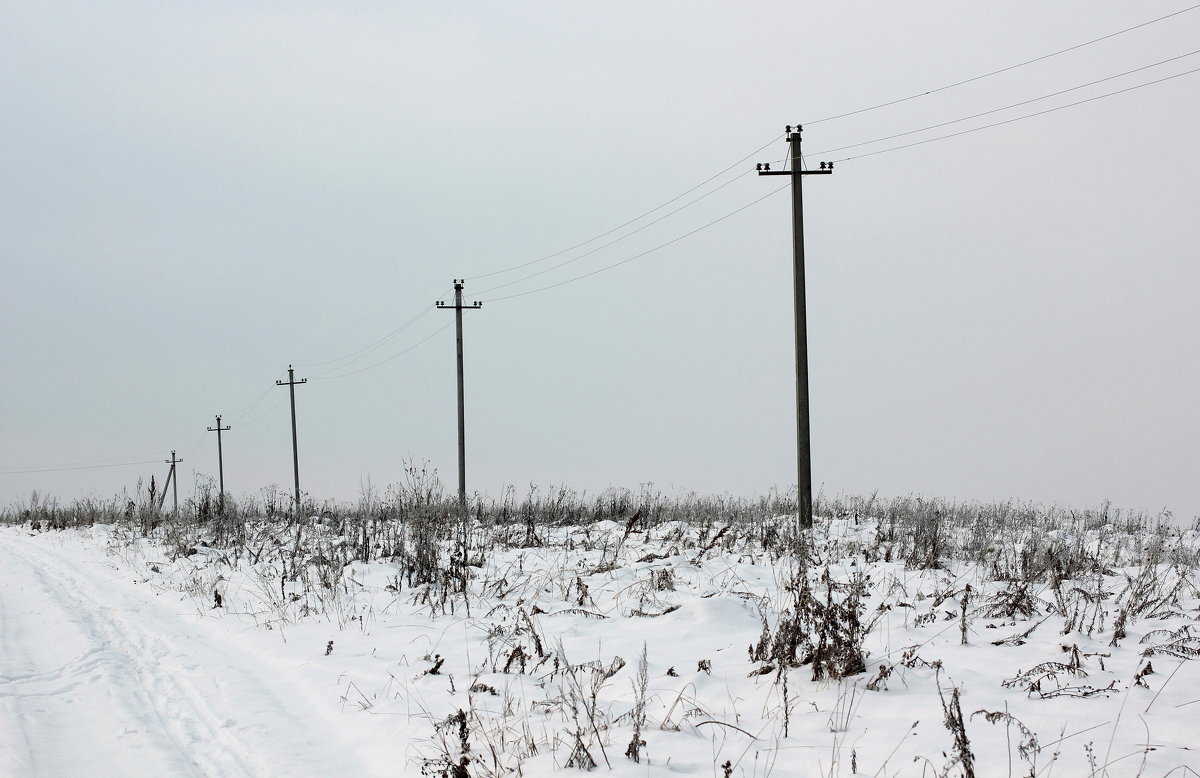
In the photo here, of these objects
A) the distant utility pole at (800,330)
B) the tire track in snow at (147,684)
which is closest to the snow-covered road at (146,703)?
the tire track in snow at (147,684)

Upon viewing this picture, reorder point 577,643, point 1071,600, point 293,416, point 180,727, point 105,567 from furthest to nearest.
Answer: point 293,416, point 105,567, point 1071,600, point 577,643, point 180,727

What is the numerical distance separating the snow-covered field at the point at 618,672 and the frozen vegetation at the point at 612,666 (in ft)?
0.08

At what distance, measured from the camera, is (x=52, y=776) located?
13.6ft

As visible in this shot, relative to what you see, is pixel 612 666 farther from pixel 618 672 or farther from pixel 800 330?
pixel 800 330

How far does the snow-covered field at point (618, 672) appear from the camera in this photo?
155 inches

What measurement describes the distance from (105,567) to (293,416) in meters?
30.5

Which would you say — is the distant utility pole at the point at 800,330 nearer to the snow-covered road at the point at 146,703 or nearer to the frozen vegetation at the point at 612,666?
the frozen vegetation at the point at 612,666

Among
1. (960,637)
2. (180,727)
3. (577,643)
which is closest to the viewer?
(180,727)

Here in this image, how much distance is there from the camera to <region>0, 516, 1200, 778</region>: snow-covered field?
3938mm

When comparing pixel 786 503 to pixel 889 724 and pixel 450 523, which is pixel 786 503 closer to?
pixel 450 523

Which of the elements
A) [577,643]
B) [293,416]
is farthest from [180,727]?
[293,416]

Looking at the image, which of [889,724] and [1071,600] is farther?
[1071,600]

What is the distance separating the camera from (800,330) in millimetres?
Answer: 15680

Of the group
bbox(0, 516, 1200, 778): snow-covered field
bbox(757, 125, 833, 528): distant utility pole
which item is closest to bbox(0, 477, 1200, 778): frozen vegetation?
bbox(0, 516, 1200, 778): snow-covered field
